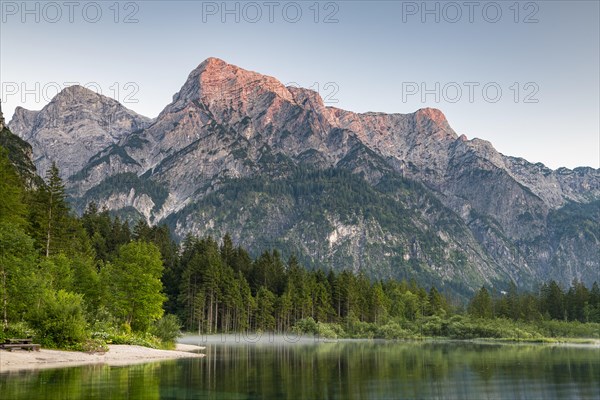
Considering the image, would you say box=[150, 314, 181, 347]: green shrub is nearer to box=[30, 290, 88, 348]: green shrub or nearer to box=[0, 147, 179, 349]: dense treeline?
box=[0, 147, 179, 349]: dense treeline

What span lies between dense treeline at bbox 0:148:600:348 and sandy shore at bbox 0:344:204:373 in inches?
105

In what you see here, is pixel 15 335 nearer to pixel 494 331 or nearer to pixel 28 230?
pixel 28 230

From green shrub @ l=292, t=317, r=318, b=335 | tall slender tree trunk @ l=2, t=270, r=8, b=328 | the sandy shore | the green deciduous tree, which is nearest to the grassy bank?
green shrub @ l=292, t=317, r=318, b=335

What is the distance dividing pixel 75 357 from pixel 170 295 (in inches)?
3888

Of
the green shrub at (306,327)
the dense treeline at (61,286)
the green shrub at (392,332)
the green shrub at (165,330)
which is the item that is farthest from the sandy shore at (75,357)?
the green shrub at (392,332)

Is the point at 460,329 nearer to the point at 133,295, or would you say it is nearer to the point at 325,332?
the point at 325,332

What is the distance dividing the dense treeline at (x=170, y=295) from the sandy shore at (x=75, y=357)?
2.67 metres

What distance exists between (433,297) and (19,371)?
159673mm

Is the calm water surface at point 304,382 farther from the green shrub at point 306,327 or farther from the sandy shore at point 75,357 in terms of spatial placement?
the green shrub at point 306,327

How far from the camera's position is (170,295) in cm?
15325

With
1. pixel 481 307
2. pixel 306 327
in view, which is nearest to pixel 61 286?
pixel 306 327

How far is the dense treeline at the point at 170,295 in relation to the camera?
2388 inches

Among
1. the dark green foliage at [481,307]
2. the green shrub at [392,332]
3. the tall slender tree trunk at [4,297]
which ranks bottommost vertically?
the green shrub at [392,332]

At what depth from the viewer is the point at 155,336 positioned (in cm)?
8500
